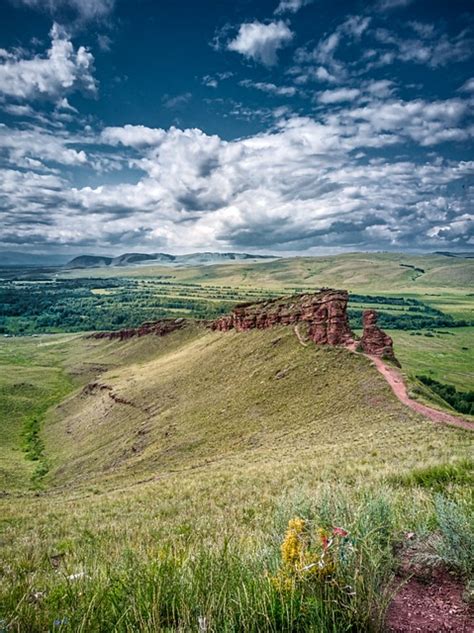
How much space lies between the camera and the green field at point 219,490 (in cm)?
335

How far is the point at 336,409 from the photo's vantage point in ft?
110

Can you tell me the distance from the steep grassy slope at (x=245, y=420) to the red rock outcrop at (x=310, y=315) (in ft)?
6.74

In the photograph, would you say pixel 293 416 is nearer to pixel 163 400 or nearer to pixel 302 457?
pixel 302 457

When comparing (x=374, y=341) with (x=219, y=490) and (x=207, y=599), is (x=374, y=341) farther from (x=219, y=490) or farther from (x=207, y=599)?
(x=207, y=599)

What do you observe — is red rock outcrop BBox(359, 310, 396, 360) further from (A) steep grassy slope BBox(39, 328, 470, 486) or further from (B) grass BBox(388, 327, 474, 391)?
(B) grass BBox(388, 327, 474, 391)

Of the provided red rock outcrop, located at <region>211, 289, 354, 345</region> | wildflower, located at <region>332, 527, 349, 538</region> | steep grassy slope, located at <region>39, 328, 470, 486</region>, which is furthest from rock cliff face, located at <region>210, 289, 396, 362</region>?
wildflower, located at <region>332, 527, 349, 538</region>

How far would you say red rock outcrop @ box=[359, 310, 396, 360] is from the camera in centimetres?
4119

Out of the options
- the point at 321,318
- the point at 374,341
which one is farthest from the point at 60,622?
the point at 321,318

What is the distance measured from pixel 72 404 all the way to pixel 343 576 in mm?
78486

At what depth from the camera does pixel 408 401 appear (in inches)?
1204

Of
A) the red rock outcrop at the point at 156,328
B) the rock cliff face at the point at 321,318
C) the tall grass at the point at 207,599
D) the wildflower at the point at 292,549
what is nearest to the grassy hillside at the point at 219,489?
the tall grass at the point at 207,599

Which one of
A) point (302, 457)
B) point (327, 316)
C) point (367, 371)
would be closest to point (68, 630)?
point (302, 457)

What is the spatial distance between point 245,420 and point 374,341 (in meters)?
15.8

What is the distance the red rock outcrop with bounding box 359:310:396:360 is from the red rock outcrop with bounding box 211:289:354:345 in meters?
2.68
